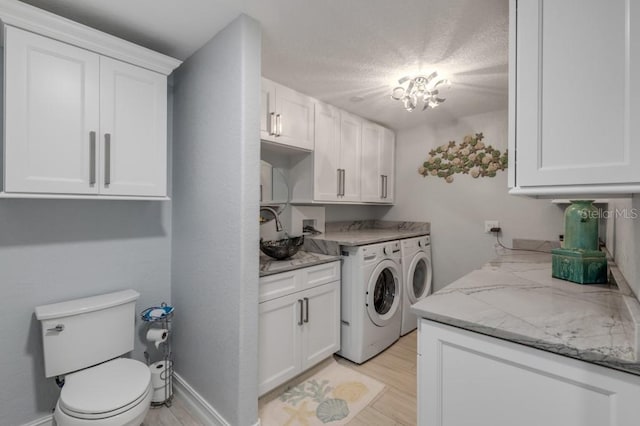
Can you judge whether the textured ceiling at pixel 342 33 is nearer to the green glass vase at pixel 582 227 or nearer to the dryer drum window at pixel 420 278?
the green glass vase at pixel 582 227

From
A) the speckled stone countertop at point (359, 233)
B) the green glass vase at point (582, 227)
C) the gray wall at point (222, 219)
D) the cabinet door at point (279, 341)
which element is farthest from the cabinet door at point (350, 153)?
the green glass vase at point (582, 227)

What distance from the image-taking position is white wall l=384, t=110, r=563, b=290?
2680mm

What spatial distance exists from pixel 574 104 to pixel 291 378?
2013 millimetres

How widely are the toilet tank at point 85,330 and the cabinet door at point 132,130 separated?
2.07ft

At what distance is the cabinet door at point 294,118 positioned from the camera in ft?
7.02

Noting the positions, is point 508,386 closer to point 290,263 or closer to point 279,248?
point 290,263

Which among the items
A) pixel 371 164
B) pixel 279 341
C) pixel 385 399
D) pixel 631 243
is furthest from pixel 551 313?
pixel 371 164

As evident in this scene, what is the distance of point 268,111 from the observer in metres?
2.05

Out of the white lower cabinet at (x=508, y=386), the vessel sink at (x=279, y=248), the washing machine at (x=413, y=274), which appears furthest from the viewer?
the washing machine at (x=413, y=274)

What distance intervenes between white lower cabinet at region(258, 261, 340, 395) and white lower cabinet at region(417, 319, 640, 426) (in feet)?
3.17

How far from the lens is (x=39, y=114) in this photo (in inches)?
50.7

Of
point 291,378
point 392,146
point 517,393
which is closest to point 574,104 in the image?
point 517,393

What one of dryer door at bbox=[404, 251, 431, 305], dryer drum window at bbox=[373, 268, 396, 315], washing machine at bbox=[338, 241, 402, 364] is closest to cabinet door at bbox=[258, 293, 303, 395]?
washing machine at bbox=[338, 241, 402, 364]

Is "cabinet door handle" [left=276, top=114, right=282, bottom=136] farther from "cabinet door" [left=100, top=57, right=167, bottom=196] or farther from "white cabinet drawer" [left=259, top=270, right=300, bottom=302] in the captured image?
"white cabinet drawer" [left=259, top=270, right=300, bottom=302]
